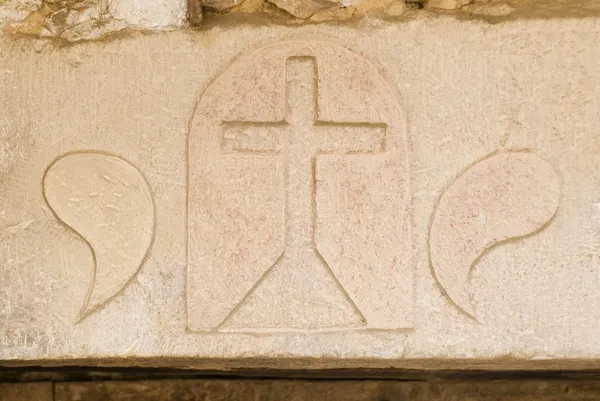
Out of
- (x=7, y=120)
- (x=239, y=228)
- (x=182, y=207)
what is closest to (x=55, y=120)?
(x=7, y=120)

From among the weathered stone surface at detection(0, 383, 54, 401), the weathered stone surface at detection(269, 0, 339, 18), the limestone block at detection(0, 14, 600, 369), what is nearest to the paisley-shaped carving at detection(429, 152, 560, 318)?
the limestone block at detection(0, 14, 600, 369)

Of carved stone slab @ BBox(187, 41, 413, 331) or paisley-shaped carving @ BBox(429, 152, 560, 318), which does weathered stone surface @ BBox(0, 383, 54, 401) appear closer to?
carved stone slab @ BBox(187, 41, 413, 331)

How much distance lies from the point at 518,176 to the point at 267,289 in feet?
2.38

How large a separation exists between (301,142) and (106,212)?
55 cm

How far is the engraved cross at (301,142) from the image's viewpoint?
2084 mm

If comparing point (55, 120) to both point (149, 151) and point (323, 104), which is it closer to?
point (149, 151)

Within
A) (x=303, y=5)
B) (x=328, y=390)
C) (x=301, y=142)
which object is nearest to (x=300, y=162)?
(x=301, y=142)

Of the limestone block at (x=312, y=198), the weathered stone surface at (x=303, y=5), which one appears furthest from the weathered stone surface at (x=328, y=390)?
the weathered stone surface at (x=303, y=5)

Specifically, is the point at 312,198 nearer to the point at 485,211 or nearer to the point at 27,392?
the point at 485,211

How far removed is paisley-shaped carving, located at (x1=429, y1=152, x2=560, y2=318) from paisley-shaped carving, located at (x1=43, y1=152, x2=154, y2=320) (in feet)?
2.55

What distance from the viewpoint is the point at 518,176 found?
2.08m

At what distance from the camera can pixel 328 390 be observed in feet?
8.73

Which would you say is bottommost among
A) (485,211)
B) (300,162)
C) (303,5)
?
(485,211)

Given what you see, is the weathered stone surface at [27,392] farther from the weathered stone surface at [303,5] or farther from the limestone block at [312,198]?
the weathered stone surface at [303,5]
